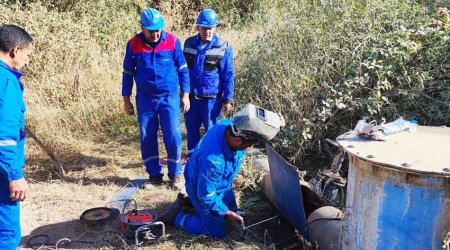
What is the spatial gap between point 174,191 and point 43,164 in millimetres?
1991

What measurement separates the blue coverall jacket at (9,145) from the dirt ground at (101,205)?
793 mm

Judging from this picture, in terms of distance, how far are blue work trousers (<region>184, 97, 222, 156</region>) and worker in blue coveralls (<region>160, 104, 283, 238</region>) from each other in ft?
4.97

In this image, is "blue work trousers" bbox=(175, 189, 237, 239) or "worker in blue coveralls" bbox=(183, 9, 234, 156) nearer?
"blue work trousers" bbox=(175, 189, 237, 239)

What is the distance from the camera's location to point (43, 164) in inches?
231

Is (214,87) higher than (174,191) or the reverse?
higher

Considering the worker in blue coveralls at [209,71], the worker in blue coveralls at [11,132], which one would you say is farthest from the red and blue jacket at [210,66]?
the worker in blue coveralls at [11,132]

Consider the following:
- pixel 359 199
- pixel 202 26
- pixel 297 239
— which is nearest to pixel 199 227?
pixel 297 239

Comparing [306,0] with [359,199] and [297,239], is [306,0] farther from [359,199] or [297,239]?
[359,199]

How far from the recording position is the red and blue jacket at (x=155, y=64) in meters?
4.91

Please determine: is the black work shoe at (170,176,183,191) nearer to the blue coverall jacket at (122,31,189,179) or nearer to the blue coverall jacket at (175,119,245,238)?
the blue coverall jacket at (122,31,189,179)

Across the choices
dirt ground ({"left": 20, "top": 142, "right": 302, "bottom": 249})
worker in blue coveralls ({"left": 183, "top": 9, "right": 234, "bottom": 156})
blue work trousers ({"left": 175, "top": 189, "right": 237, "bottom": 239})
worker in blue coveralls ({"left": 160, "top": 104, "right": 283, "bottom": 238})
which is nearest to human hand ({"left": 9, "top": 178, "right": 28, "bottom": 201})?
dirt ground ({"left": 20, "top": 142, "right": 302, "bottom": 249})

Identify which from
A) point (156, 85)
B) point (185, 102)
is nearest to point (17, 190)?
point (156, 85)

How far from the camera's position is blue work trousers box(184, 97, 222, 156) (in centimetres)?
549

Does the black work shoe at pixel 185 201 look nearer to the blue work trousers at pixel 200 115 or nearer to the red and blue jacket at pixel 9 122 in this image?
the blue work trousers at pixel 200 115
